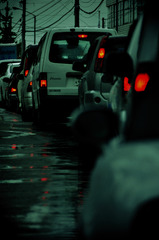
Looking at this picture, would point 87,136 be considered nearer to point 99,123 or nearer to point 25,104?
point 99,123

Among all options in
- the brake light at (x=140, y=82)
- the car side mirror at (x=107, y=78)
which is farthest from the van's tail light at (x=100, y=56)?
the brake light at (x=140, y=82)

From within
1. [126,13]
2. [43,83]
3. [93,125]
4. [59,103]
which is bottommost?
[126,13]

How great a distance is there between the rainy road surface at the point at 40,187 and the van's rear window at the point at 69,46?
2.37 meters

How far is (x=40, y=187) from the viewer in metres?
9.55

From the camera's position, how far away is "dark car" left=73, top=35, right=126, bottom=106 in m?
15.0

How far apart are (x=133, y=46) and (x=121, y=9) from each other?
76350 mm

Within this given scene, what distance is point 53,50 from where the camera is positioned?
Result: 18.7 metres

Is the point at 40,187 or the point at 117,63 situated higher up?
the point at 117,63

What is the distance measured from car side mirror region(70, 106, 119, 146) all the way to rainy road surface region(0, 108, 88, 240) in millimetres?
3138

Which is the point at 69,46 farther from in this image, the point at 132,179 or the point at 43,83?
the point at 132,179

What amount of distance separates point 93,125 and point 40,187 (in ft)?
20.0

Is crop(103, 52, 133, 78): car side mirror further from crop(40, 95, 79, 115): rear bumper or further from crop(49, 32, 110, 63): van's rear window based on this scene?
crop(40, 95, 79, 115): rear bumper

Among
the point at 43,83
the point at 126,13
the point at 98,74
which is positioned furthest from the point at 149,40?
the point at 126,13

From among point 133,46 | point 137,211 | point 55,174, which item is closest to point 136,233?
point 137,211
